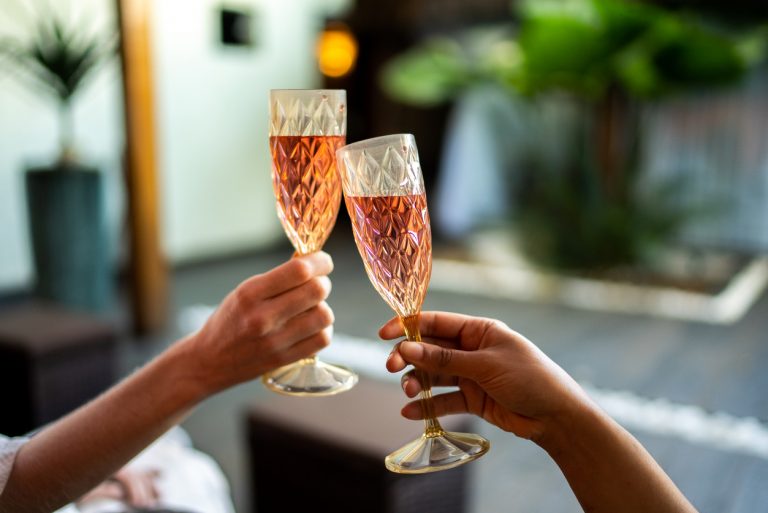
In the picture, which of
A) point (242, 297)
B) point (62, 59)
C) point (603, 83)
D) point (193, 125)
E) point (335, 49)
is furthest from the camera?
point (335, 49)

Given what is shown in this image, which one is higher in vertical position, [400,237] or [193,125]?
[193,125]

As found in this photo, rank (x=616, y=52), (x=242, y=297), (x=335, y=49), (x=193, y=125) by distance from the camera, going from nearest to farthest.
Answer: (x=242, y=297), (x=616, y=52), (x=193, y=125), (x=335, y=49)

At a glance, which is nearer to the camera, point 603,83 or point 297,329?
point 297,329

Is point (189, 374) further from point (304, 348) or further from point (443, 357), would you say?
point (443, 357)

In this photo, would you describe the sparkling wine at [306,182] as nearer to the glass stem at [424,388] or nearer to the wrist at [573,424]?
the glass stem at [424,388]

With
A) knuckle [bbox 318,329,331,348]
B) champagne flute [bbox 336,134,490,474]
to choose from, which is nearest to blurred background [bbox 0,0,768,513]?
champagne flute [bbox 336,134,490,474]

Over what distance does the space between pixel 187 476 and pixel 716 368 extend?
3.03 meters

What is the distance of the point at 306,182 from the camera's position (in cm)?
87

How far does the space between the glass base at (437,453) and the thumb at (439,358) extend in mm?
110

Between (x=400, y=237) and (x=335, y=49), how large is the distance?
23.2 feet

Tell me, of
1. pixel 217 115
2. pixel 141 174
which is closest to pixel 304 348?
pixel 141 174

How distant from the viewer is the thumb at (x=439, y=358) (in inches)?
29.3

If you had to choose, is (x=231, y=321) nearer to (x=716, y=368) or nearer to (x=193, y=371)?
(x=193, y=371)

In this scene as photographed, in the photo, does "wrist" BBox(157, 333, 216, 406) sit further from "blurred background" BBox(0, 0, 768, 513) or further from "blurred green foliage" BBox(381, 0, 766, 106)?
"blurred green foliage" BBox(381, 0, 766, 106)
